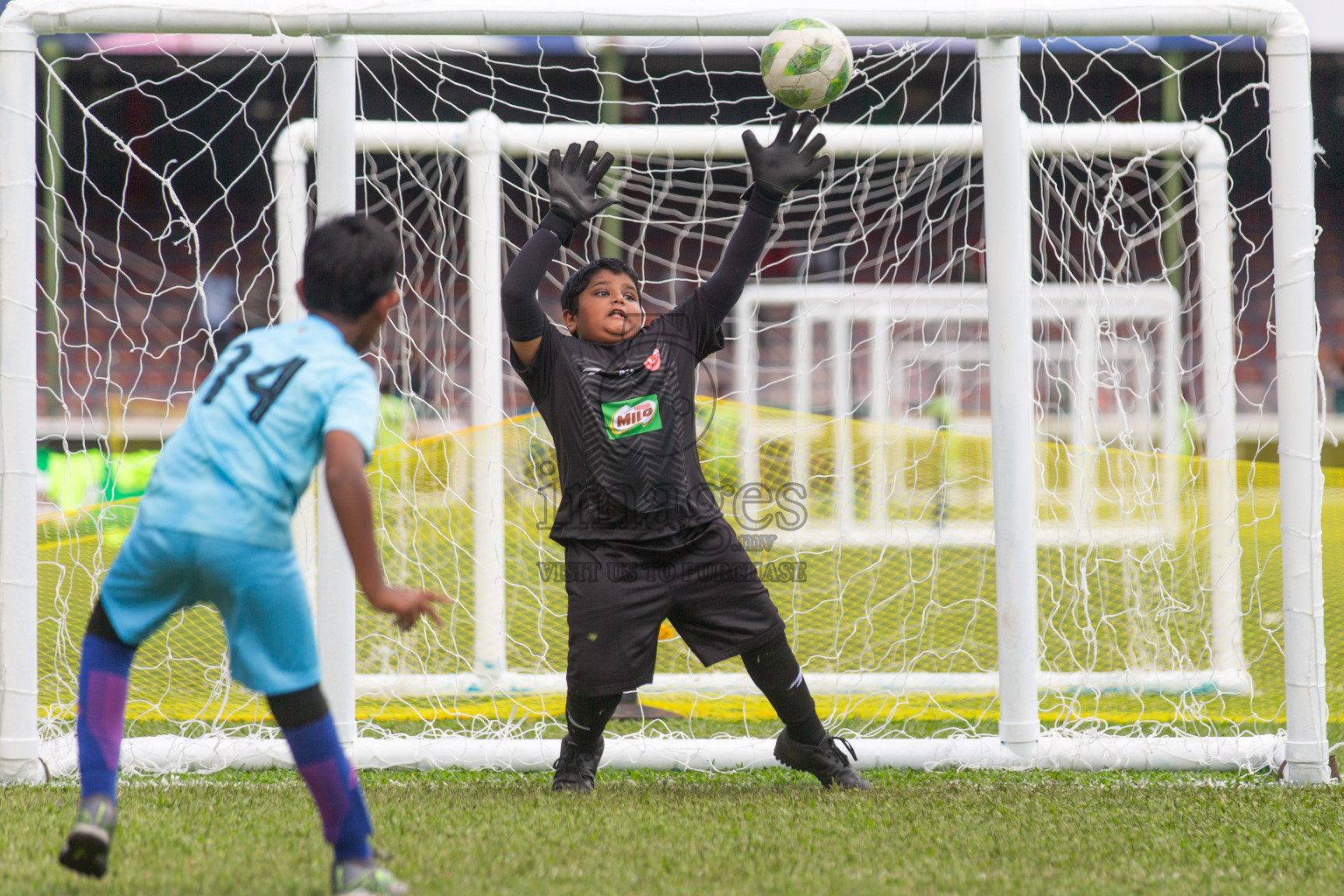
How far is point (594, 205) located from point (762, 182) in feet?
1.51

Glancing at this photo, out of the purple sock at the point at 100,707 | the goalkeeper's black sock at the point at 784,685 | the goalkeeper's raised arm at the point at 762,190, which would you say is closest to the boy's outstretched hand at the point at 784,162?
the goalkeeper's raised arm at the point at 762,190

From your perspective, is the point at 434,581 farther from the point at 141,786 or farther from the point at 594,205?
the point at 594,205

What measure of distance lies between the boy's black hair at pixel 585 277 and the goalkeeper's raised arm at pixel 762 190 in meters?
0.23

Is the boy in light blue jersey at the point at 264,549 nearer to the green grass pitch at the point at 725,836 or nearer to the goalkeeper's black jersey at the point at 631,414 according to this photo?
the green grass pitch at the point at 725,836

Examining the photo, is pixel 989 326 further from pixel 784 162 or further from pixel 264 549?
pixel 264 549

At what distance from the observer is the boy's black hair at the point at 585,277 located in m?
3.38

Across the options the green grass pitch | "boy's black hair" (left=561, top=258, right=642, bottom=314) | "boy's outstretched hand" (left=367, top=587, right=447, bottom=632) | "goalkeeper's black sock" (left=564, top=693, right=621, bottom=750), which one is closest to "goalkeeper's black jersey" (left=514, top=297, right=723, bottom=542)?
"boy's black hair" (left=561, top=258, right=642, bottom=314)

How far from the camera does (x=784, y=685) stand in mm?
3289

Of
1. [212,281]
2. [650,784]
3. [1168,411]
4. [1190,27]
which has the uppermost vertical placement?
[212,281]

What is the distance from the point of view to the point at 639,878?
2398 mm

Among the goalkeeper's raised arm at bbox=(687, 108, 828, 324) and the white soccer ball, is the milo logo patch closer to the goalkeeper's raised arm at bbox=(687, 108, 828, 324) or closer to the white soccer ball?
the goalkeeper's raised arm at bbox=(687, 108, 828, 324)

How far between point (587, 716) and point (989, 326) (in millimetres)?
1672

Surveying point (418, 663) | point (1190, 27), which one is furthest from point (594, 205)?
point (418, 663)

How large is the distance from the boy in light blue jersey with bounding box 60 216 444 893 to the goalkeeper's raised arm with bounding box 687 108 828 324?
137 cm
